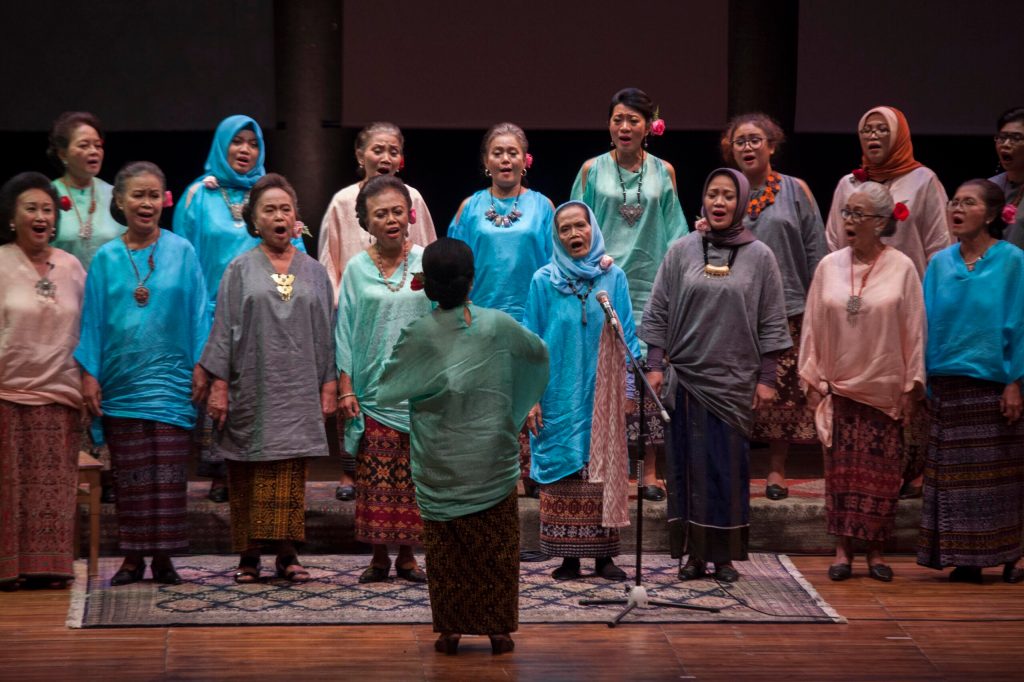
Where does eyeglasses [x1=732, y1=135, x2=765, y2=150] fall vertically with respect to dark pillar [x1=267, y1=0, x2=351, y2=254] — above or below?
below

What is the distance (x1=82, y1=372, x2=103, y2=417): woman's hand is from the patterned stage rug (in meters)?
0.70

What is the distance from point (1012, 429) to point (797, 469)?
1832mm

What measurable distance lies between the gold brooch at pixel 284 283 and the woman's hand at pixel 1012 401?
9.35 ft

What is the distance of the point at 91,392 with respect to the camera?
6.51 meters

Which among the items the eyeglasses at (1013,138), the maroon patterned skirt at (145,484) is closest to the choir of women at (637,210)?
the eyeglasses at (1013,138)

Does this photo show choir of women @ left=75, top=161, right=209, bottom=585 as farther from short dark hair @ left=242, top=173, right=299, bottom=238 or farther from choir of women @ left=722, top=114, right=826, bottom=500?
choir of women @ left=722, top=114, right=826, bottom=500

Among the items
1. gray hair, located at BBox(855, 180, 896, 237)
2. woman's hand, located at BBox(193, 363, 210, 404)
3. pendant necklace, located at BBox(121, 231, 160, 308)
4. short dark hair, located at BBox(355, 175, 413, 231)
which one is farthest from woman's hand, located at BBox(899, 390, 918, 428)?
pendant necklace, located at BBox(121, 231, 160, 308)

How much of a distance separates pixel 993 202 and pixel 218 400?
3149 mm

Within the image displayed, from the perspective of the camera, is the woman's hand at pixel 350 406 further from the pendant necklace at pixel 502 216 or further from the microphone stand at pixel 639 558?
the pendant necklace at pixel 502 216

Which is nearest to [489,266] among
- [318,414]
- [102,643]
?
[318,414]

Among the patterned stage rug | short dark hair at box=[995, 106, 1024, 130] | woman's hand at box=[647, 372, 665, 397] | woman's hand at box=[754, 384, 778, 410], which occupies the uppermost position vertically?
short dark hair at box=[995, 106, 1024, 130]

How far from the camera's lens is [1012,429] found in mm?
6832

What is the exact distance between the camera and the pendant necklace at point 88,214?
711 cm

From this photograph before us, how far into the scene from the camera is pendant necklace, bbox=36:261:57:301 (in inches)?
258
